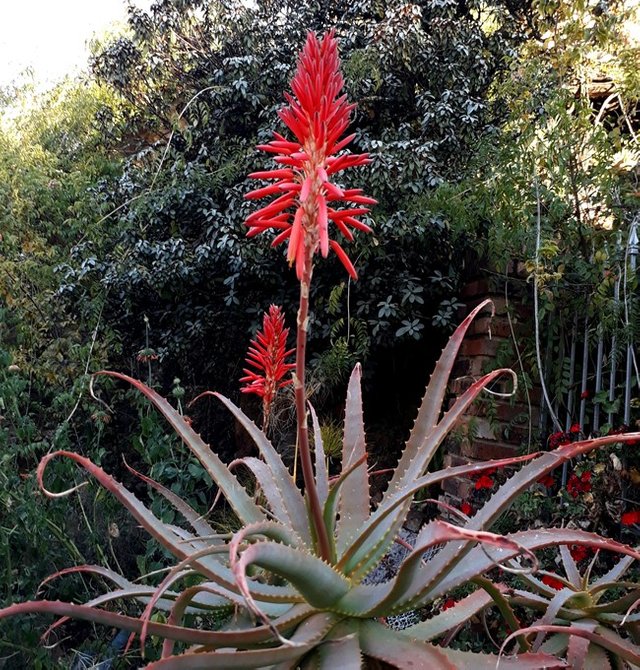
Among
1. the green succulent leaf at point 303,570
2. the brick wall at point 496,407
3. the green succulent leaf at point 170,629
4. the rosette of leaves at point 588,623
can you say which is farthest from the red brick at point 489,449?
the green succulent leaf at point 170,629

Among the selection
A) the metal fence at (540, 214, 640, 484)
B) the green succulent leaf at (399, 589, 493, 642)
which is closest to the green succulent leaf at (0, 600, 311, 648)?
the green succulent leaf at (399, 589, 493, 642)

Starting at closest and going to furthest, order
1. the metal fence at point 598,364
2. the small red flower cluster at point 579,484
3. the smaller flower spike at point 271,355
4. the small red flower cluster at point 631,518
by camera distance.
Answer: the smaller flower spike at point 271,355 < the small red flower cluster at point 631,518 < the small red flower cluster at point 579,484 < the metal fence at point 598,364

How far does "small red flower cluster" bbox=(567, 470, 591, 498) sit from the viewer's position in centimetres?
218

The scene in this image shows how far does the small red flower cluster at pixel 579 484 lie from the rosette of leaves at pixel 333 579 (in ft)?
4.61

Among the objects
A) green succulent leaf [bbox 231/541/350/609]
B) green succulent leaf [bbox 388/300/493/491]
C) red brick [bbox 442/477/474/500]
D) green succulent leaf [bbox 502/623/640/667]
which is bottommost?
red brick [bbox 442/477/474/500]

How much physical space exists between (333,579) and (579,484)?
166 cm

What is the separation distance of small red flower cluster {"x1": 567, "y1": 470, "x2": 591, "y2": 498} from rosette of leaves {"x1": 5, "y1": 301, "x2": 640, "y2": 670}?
140 cm

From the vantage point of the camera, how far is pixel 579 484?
2.20 m

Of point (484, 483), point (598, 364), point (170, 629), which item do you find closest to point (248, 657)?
point (170, 629)

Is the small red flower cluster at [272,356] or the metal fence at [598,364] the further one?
the metal fence at [598,364]

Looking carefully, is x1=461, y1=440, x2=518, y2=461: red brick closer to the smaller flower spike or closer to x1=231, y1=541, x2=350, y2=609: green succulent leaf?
the smaller flower spike

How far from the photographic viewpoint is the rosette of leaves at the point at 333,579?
0.74 metres

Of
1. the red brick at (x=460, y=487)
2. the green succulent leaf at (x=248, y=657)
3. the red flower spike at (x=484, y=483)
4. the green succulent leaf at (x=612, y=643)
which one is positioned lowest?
the red brick at (x=460, y=487)

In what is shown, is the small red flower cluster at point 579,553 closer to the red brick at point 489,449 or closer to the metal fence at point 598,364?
the metal fence at point 598,364
